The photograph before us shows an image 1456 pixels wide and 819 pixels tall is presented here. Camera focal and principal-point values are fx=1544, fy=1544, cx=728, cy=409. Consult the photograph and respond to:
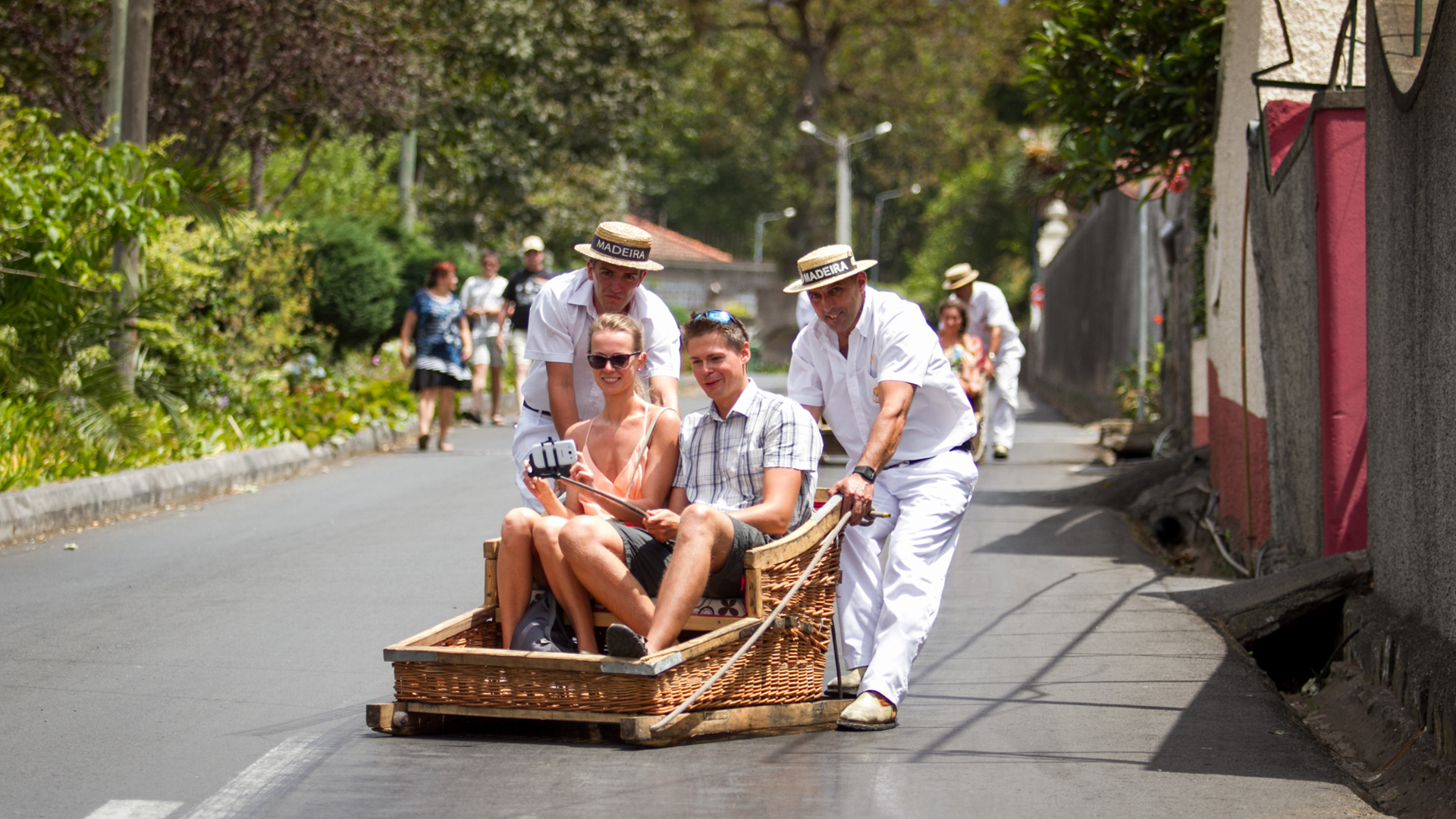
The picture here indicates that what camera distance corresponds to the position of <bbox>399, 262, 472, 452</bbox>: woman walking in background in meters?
14.6

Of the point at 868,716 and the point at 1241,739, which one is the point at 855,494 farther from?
the point at 1241,739

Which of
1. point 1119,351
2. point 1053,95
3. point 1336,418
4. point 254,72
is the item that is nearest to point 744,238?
point 1119,351

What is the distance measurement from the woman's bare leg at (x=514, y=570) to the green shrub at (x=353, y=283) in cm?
1597

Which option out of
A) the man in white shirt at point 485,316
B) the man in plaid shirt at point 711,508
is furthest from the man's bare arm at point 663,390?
the man in white shirt at point 485,316

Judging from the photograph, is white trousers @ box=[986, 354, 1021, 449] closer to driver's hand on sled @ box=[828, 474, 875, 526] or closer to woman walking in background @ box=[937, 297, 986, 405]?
woman walking in background @ box=[937, 297, 986, 405]

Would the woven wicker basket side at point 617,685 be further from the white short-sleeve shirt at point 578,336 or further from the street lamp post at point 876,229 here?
the street lamp post at point 876,229

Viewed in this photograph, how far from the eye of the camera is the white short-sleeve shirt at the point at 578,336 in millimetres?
6285

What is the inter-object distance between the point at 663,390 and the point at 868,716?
1611 millimetres

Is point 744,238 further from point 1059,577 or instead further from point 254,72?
point 1059,577

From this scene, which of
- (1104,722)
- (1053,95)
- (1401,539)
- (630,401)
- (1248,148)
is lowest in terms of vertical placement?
(1104,722)

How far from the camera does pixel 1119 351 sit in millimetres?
22578

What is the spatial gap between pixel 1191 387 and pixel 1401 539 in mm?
7951

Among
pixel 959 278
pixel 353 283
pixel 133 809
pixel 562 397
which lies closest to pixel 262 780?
pixel 133 809

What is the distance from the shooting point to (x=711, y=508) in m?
5.33
